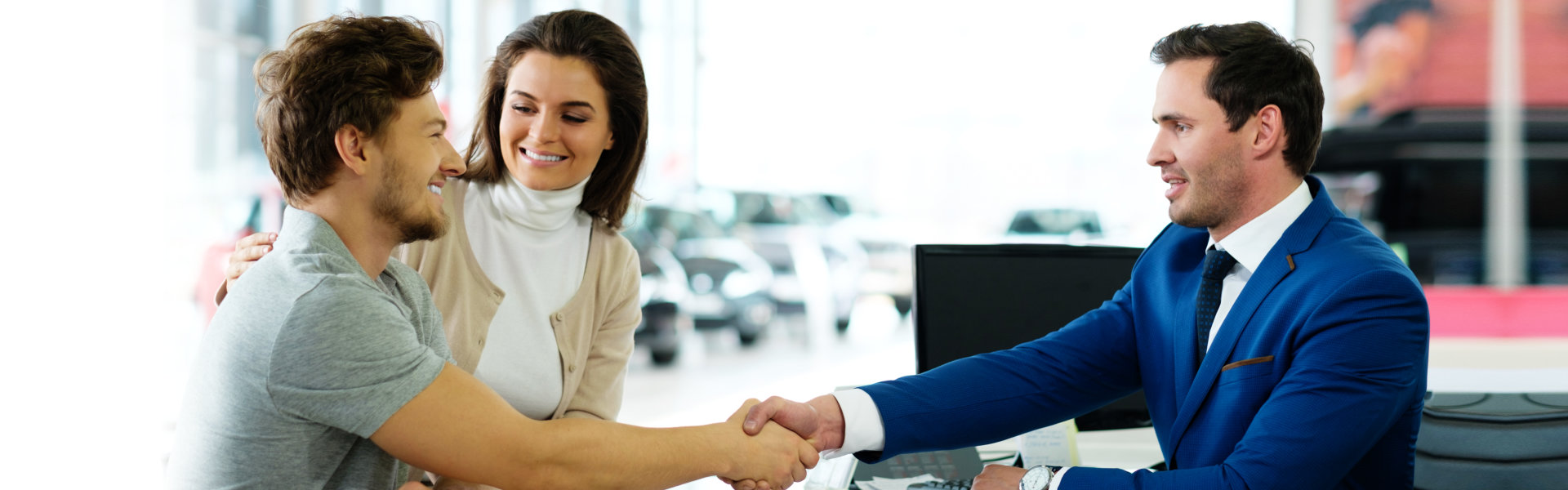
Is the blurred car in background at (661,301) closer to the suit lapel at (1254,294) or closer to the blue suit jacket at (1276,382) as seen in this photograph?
the blue suit jacket at (1276,382)

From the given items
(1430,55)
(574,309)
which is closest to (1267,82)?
(574,309)

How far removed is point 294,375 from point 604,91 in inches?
34.6

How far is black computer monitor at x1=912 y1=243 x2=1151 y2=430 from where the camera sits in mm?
2092

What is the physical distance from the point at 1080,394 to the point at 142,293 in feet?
12.5

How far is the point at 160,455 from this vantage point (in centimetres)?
403

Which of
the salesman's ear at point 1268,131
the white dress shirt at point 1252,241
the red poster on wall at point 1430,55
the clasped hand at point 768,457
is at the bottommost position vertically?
the clasped hand at point 768,457

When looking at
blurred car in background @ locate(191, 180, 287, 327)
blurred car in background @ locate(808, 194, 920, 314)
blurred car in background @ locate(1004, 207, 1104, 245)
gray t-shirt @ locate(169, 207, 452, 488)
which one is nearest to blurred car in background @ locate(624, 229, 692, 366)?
blurred car in background @ locate(191, 180, 287, 327)

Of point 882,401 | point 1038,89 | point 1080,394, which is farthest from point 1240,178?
point 1038,89

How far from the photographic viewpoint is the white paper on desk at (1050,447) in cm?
202

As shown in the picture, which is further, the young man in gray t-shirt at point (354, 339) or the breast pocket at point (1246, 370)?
the breast pocket at point (1246, 370)

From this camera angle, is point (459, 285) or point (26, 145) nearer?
point (459, 285)

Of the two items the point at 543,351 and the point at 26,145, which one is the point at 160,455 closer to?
the point at 26,145

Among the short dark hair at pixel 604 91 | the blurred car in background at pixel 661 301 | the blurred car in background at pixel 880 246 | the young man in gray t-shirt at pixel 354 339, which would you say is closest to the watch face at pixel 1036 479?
the young man in gray t-shirt at pixel 354 339

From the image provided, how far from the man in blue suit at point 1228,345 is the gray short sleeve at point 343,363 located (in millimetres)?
670
